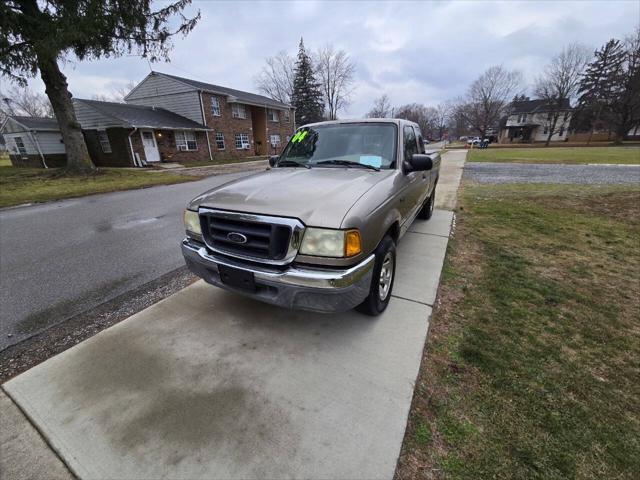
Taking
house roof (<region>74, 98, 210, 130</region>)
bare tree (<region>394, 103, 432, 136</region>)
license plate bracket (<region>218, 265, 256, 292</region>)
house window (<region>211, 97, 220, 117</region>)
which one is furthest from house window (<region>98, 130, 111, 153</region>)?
bare tree (<region>394, 103, 432, 136</region>)

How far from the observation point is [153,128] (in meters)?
20.3

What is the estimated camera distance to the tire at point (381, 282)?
251 cm

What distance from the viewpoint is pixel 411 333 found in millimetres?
2578

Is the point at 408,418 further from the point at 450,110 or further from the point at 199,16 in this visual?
the point at 450,110

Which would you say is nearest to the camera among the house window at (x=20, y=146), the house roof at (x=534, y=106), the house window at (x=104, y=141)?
the house window at (x=104, y=141)

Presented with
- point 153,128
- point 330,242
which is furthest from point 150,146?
point 330,242

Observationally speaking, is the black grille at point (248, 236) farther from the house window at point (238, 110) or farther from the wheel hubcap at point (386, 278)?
the house window at point (238, 110)

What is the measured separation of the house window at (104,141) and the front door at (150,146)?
2712 mm

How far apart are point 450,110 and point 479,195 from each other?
318ft

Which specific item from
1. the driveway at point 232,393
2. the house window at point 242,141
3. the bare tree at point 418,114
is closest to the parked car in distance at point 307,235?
the driveway at point 232,393

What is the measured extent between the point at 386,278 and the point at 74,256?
4765 mm

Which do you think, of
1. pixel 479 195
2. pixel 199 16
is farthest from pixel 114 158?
pixel 479 195

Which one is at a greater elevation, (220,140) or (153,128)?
(153,128)

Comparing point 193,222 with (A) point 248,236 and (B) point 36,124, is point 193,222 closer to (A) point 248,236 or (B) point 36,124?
(A) point 248,236
